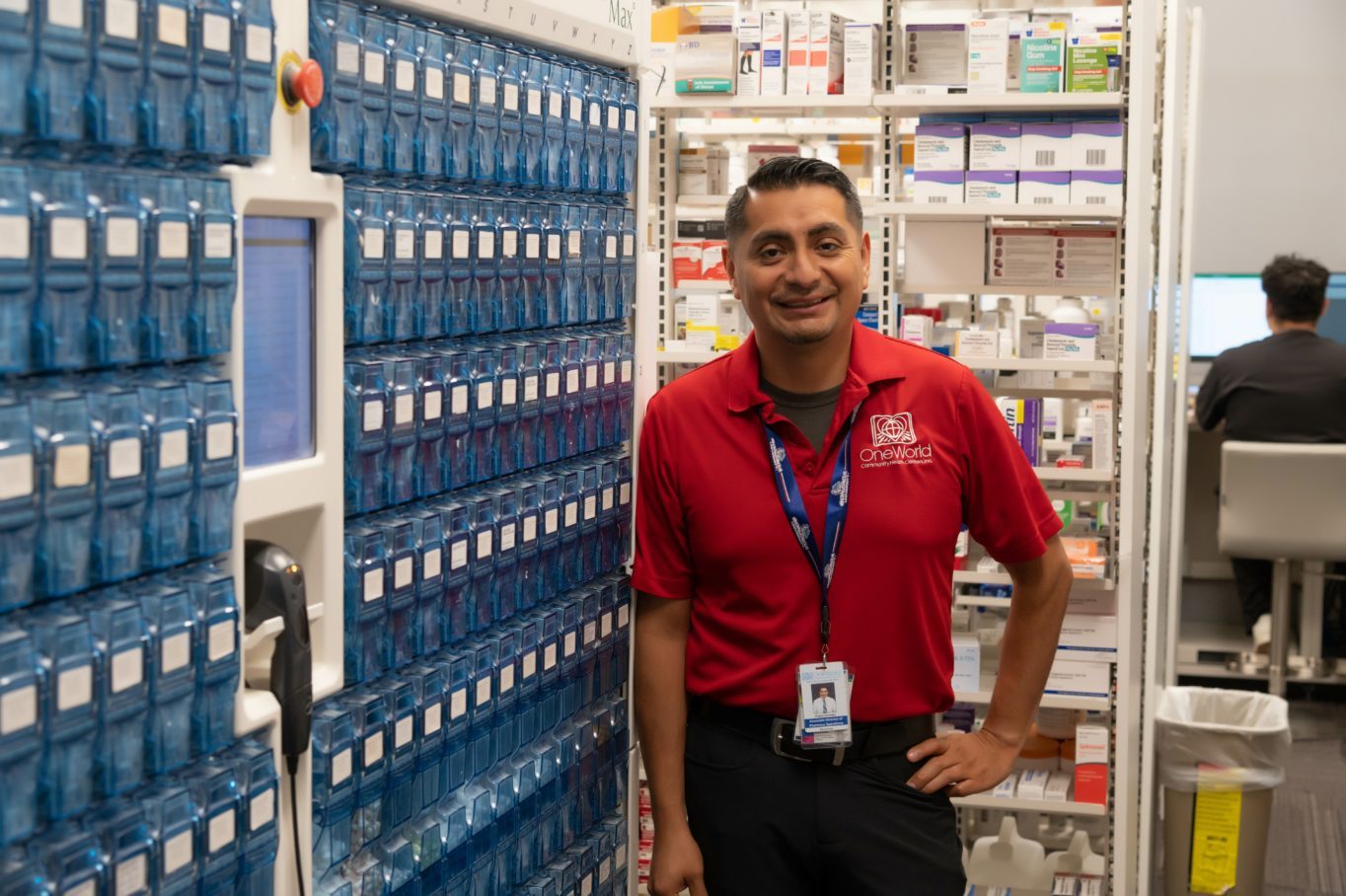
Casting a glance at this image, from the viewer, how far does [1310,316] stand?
6.42 metres

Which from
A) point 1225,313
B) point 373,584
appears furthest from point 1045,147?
point 1225,313

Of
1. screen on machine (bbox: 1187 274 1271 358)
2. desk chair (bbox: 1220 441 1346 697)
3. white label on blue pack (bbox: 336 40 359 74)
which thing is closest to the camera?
white label on blue pack (bbox: 336 40 359 74)

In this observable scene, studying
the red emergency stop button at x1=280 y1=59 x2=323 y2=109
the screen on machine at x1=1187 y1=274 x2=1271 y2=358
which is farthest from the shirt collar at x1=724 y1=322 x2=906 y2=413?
the screen on machine at x1=1187 y1=274 x2=1271 y2=358

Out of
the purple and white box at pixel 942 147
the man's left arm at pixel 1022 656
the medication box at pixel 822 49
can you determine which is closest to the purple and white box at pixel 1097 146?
the purple and white box at pixel 942 147

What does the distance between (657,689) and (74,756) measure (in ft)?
3.63

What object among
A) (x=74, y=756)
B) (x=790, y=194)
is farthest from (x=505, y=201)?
(x=74, y=756)

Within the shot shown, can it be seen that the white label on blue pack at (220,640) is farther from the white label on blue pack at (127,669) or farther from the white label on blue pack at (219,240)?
the white label on blue pack at (219,240)

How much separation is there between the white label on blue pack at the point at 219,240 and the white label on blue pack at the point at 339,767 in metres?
0.67

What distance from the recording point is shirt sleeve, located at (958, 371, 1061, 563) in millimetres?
2373

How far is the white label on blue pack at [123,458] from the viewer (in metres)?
1.49

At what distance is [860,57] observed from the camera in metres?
3.99

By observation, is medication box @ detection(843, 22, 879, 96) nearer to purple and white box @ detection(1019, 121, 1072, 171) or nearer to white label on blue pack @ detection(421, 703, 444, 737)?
purple and white box @ detection(1019, 121, 1072, 171)

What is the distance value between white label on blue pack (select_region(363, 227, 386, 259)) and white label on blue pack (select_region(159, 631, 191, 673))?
0.56 metres

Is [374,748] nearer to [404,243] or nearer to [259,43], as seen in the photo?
[404,243]
